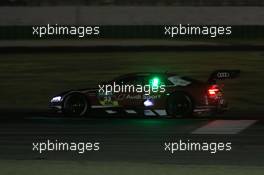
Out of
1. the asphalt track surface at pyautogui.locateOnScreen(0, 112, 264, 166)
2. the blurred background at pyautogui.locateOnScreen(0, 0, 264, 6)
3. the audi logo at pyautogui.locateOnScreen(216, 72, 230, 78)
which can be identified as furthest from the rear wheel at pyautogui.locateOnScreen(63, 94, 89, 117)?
the blurred background at pyautogui.locateOnScreen(0, 0, 264, 6)

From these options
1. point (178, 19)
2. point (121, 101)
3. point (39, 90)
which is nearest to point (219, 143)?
point (121, 101)

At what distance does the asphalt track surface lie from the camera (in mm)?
12031

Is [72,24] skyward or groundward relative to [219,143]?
skyward

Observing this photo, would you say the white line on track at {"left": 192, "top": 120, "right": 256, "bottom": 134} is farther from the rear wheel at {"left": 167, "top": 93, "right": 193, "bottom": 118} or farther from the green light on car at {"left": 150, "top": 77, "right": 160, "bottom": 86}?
the green light on car at {"left": 150, "top": 77, "right": 160, "bottom": 86}

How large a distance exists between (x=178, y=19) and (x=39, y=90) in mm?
18042

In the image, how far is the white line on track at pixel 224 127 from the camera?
1547 centimetres

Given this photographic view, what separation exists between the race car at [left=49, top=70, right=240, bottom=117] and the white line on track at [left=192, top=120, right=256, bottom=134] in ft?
3.57

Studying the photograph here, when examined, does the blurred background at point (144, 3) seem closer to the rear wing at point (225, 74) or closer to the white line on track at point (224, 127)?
the rear wing at point (225, 74)

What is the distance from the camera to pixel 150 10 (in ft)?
144

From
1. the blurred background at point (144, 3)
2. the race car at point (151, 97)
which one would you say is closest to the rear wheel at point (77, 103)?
the race car at point (151, 97)

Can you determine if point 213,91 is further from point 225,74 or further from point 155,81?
point 155,81

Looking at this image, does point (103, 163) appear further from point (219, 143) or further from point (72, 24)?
point (72, 24)

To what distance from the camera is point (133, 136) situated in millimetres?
14750

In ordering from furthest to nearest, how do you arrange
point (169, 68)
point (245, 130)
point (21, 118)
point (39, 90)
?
point (169, 68)
point (39, 90)
point (21, 118)
point (245, 130)
